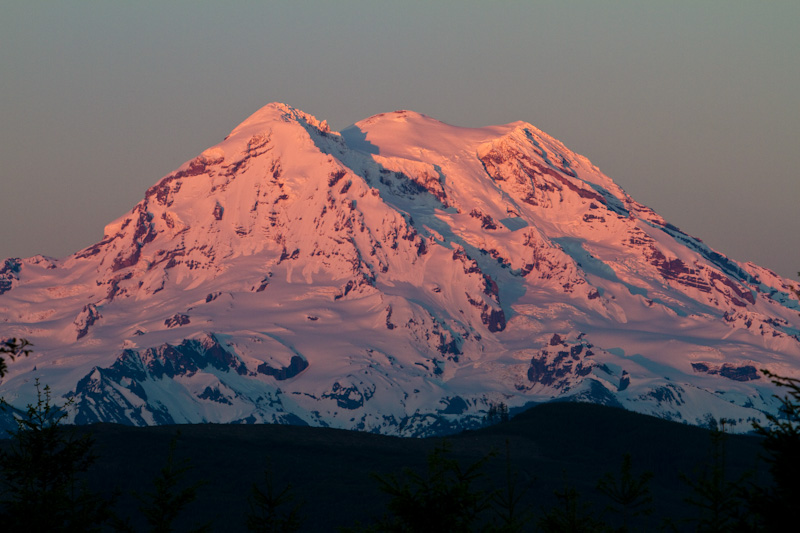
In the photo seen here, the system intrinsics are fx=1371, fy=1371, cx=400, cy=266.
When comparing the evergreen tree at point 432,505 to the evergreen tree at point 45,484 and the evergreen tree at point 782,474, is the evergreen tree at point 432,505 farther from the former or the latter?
the evergreen tree at point 45,484

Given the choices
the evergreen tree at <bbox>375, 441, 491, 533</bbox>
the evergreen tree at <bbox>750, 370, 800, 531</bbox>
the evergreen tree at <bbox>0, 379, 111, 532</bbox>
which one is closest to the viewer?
the evergreen tree at <bbox>750, 370, 800, 531</bbox>

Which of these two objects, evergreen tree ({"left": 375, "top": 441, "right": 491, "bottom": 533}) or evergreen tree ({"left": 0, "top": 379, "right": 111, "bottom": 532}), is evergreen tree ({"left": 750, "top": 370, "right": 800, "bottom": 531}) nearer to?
evergreen tree ({"left": 375, "top": 441, "right": 491, "bottom": 533})

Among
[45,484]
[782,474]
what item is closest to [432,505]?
[782,474]

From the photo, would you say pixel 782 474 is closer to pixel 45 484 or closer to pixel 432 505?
pixel 432 505

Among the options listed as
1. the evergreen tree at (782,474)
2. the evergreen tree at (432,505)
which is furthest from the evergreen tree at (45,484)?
the evergreen tree at (782,474)

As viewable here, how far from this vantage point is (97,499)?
217 feet

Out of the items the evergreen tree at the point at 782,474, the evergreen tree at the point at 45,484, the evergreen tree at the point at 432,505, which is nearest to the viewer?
the evergreen tree at the point at 782,474

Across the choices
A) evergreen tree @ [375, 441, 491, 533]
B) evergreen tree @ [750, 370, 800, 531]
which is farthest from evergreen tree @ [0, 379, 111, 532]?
evergreen tree @ [750, 370, 800, 531]

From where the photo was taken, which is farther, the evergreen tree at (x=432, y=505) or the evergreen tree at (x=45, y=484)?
the evergreen tree at (x=45, y=484)

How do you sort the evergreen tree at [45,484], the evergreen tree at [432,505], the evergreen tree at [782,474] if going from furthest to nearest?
the evergreen tree at [45,484], the evergreen tree at [432,505], the evergreen tree at [782,474]

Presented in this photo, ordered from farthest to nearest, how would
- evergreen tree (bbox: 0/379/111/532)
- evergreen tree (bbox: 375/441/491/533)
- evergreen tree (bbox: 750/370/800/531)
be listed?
evergreen tree (bbox: 0/379/111/532), evergreen tree (bbox: 375/441/491/533), evergreen tree (bbox: 750/370/800/531)

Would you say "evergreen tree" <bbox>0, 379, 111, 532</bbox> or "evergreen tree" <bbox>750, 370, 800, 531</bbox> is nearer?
"evergreen tree" <bbox>750, 370, 800, 531</bbox>

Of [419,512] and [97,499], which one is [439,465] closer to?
[419,512]

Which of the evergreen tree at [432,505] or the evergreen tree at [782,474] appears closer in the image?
the evergreen tree at [782,474]
